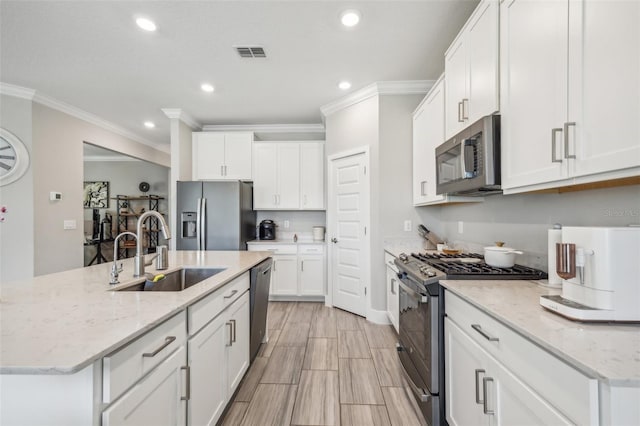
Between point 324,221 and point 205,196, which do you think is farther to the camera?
point 324,221

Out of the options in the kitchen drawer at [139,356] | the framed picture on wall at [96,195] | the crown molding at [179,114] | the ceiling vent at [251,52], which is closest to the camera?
the kitchen drawer at [139,356]

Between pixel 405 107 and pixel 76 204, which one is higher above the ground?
pixel 405 107

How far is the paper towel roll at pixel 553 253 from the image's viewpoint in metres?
1.26

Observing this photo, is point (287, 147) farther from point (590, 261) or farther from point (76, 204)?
point (590, 261)

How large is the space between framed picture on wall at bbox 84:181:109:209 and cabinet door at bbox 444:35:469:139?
26.0 ft

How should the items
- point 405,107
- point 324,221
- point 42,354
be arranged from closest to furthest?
point 42,354 → point 405,107 → point 324,221

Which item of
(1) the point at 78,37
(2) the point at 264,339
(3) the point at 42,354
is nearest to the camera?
(3) the point at 42,354

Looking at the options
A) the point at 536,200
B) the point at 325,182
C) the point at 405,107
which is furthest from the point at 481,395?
the point at 325,182

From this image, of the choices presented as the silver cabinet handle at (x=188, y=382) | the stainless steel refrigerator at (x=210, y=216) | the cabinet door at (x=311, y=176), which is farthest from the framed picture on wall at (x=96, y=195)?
the silver cabinet handle at (x=188, y=382)

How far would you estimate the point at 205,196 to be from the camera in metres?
3.75

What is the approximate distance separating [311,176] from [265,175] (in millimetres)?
728

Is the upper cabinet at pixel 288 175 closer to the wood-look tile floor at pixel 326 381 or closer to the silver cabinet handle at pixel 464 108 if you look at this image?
the wood-look tile floor at pixel 326 381

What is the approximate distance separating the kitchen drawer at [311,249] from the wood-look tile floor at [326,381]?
1154 mm

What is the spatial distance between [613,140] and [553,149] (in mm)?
210
